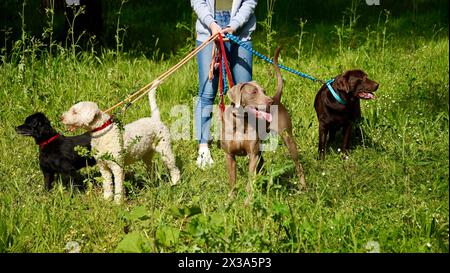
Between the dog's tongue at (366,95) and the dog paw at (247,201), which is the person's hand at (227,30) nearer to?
the dog's tongue at (366,95)

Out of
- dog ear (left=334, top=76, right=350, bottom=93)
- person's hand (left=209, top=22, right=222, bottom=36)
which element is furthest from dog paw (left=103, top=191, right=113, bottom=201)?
dog ear (left=334, top=76, right=350, bottom=93)

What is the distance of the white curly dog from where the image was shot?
5.05 meters

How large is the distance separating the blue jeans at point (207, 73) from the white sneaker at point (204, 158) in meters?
0.09

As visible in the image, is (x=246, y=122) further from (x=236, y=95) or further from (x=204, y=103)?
(x=204, y=103)

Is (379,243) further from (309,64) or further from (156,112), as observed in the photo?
(309,64)

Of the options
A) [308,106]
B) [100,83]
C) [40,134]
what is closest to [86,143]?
[40,134]

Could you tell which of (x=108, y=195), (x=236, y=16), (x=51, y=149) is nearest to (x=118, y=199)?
(x=108, y=195)

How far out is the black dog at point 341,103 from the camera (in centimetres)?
605

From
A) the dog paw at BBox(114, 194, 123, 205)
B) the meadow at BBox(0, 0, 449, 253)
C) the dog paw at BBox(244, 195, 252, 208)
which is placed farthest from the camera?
the dog paw at BBox(114, 194, 123, 205)

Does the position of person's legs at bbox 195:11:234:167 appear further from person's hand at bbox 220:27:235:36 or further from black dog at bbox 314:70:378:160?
black dog at bbox 314:70:378:160

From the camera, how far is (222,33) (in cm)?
579

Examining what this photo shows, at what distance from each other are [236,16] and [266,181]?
71.1 inches

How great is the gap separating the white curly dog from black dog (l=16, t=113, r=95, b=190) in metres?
0.31
